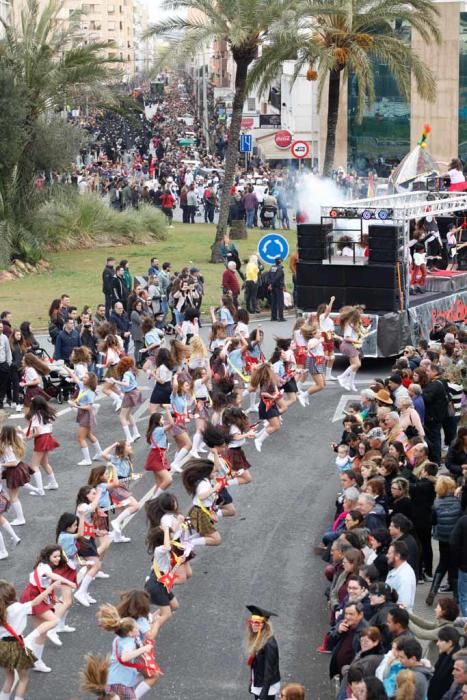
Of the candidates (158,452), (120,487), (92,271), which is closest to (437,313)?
(158,452)

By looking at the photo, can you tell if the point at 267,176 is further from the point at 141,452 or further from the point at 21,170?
the point at 141,452

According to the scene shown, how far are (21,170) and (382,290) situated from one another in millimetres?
14883

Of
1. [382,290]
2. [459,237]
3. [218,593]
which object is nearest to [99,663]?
[218,593]

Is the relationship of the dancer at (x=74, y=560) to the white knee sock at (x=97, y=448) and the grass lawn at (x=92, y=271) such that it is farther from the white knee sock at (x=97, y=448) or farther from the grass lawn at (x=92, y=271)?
the grass lawn at (x=92, y=271)

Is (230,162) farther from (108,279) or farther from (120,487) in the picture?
(120,487)

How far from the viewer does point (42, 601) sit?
437 inches

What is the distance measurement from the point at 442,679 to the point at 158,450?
22.0 feet

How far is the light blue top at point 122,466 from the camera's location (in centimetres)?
1432

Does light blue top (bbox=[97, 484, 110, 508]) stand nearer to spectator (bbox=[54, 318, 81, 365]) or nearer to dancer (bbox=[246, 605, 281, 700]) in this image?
dancer (bbox=[246, 605, 281, 700])

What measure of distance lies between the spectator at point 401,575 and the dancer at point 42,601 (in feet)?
9.33

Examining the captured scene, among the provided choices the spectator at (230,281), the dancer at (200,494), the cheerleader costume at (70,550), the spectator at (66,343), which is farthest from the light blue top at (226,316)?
the cheerleader costume at (70,550)

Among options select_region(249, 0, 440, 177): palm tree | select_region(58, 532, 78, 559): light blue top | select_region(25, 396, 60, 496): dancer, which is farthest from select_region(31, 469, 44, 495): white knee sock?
select_region(249, 0, 440, 177): palm tree

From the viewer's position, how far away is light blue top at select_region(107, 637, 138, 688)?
32.3 feet

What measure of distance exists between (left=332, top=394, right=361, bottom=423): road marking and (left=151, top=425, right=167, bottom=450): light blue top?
16.3 feet
